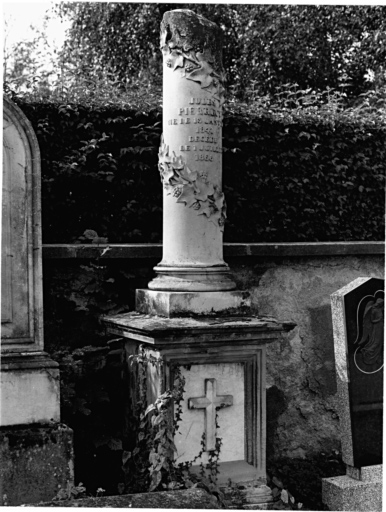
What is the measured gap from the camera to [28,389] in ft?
13.3

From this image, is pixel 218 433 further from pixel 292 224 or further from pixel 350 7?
pixel 350 7

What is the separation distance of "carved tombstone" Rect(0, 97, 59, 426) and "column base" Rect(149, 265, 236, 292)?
815mm

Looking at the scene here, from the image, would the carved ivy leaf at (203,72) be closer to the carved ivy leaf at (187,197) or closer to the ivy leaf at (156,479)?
the carved ivy leaf at (187,197)

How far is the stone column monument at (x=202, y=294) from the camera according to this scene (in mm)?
4473

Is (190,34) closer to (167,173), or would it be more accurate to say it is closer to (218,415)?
(167,173)

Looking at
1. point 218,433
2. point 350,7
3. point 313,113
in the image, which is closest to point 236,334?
point 218,433

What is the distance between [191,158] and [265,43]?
8.18 meters

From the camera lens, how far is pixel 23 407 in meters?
4.04

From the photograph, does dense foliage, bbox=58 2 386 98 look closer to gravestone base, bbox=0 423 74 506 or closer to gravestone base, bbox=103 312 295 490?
gravestone base, bbox=103 312 295 490

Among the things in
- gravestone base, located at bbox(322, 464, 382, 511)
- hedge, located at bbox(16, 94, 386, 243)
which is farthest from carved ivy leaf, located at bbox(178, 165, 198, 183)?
gravestone base, located at bbox(322, 464, 382, 511)

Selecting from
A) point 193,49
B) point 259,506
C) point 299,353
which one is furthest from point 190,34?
point 259,506

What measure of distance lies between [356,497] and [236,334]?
1.32m

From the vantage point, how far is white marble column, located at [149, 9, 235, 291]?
4.59 m

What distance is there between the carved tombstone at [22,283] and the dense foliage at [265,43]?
7505 millimetres
